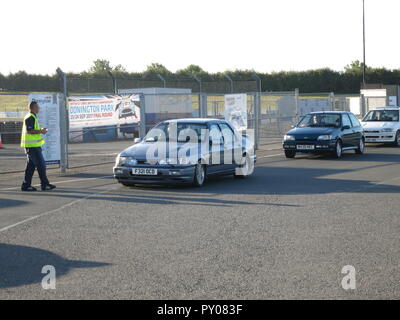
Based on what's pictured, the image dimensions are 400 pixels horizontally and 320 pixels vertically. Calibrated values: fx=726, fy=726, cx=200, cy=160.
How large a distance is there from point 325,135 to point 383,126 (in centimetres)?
721

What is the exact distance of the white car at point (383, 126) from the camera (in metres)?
28.1

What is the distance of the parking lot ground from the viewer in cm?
655

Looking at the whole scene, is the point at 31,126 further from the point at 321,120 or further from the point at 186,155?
the point at 321,120

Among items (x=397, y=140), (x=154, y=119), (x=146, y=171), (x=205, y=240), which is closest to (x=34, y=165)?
(x=146, y=171)

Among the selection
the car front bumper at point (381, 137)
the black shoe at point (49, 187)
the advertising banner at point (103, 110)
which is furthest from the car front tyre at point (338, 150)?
the black shoe at point (49, 187)

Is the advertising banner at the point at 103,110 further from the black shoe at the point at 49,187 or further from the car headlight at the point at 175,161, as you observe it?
the car headlight at the point at 175,161

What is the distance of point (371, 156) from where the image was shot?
23062 millimetres

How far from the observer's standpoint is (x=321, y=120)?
23125 millimetres

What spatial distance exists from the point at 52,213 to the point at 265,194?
4096mm

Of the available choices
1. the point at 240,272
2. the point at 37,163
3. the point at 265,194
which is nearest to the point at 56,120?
the point at 37,163

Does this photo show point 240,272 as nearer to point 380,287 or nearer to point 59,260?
point 380,287

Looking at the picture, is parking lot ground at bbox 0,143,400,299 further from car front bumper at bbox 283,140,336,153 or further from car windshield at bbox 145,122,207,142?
car front bumper at bbox 283,140,336,153

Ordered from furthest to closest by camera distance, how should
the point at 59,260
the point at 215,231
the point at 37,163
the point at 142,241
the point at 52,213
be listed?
1. the point at 37,163
2. the point at 52,213
3. the point at 215,231
4. the point at 142,241
5. the point at 59,260
